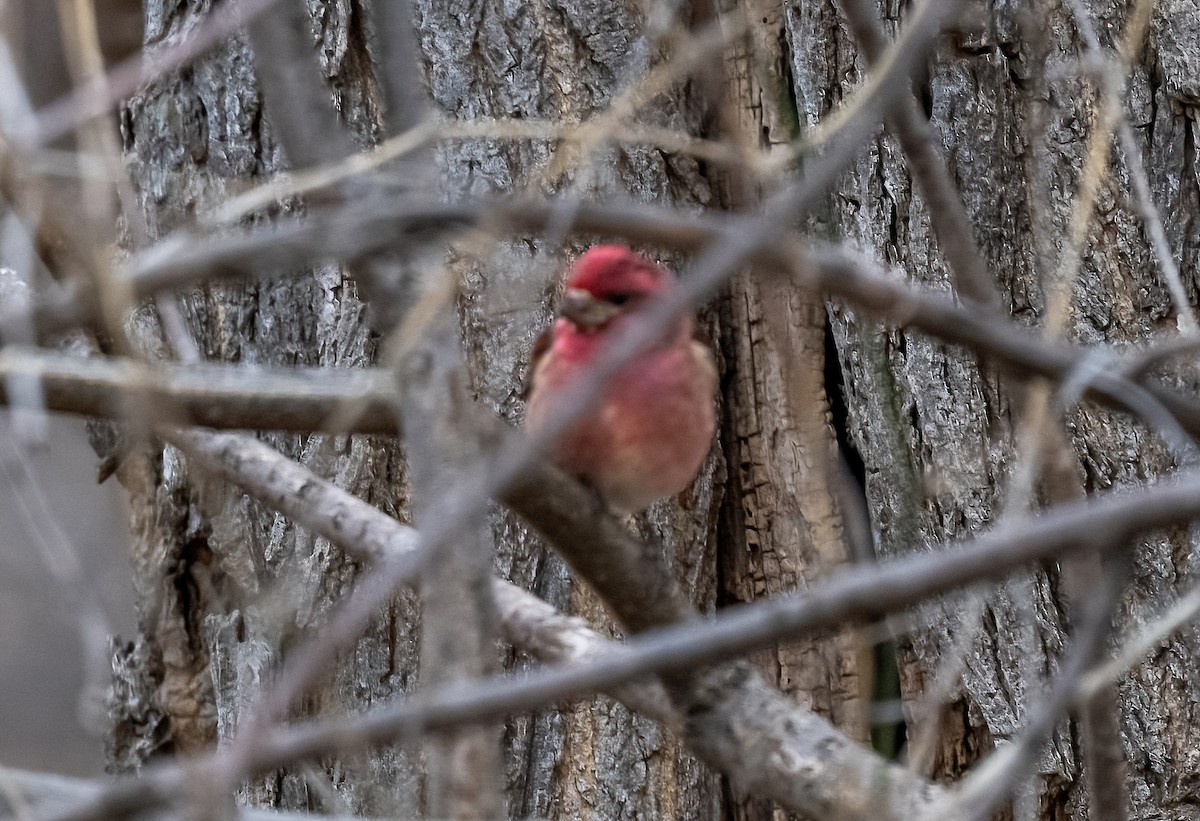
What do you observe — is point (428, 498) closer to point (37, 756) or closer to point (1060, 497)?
point (1060, 497)

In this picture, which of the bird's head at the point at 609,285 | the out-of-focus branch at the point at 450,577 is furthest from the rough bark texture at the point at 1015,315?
the out-of-focus branch at the point at 450,577

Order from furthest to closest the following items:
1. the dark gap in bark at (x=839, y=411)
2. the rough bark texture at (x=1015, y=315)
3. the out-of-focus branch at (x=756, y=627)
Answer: the dark gap in bark at (x=839, y=411) < the rough bark texture at (x=1015, y=315) < the out-of-focus branch at (x=756, y=627)

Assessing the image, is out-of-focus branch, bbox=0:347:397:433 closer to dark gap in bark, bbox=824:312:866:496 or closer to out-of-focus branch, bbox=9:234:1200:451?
out-of-focus branch, bbox=9:234:1200:451

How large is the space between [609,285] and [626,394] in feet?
0.86

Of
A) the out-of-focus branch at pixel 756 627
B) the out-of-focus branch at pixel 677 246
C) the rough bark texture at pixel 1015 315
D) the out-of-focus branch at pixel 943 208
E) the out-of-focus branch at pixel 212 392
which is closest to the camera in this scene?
the out-of-focus branch at pixel 756 627

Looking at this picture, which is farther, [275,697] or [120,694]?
[120,694]

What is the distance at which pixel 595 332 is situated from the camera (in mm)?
2844

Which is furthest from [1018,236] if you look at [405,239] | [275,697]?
[275,697]

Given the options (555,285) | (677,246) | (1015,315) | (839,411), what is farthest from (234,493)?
(677,246)

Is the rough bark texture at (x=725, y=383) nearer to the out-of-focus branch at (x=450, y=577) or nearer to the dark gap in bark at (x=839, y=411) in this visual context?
the dark gap in bark at (x=839, y=411)

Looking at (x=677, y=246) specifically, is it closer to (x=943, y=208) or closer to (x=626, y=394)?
(x=943, y=208)

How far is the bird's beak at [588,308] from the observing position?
2.79m

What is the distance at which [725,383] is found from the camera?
146 inches

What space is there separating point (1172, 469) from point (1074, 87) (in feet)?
3.05
